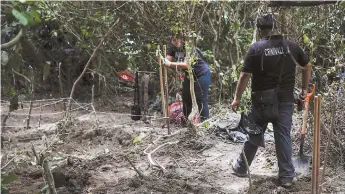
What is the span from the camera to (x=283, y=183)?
3883mm

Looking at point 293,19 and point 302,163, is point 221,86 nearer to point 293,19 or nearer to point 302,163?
point 293,19

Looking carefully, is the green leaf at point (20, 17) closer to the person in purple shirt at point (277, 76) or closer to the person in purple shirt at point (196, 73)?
the person in purple shirt at point (277, 76)

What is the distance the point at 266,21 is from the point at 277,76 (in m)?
0.50

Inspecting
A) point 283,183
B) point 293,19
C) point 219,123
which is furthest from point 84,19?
point 283,183

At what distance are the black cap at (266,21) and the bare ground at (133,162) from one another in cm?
141

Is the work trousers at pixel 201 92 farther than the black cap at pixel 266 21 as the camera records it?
Yes

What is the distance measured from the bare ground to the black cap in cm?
141

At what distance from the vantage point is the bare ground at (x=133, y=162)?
398 cm

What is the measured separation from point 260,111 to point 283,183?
673 mm

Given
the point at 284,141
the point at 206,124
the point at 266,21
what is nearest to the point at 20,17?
the point at 266,21

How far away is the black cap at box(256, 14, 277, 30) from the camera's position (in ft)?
12.6

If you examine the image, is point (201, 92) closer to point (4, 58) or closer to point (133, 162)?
point (133, 162)

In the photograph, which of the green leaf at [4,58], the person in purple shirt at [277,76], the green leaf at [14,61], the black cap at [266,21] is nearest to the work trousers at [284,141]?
the person in purple shirt at [277,76]

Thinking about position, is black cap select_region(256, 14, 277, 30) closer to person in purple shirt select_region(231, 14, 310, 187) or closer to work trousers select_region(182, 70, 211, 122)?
person in purple shirt select_region(231, 14, 310, 187)
